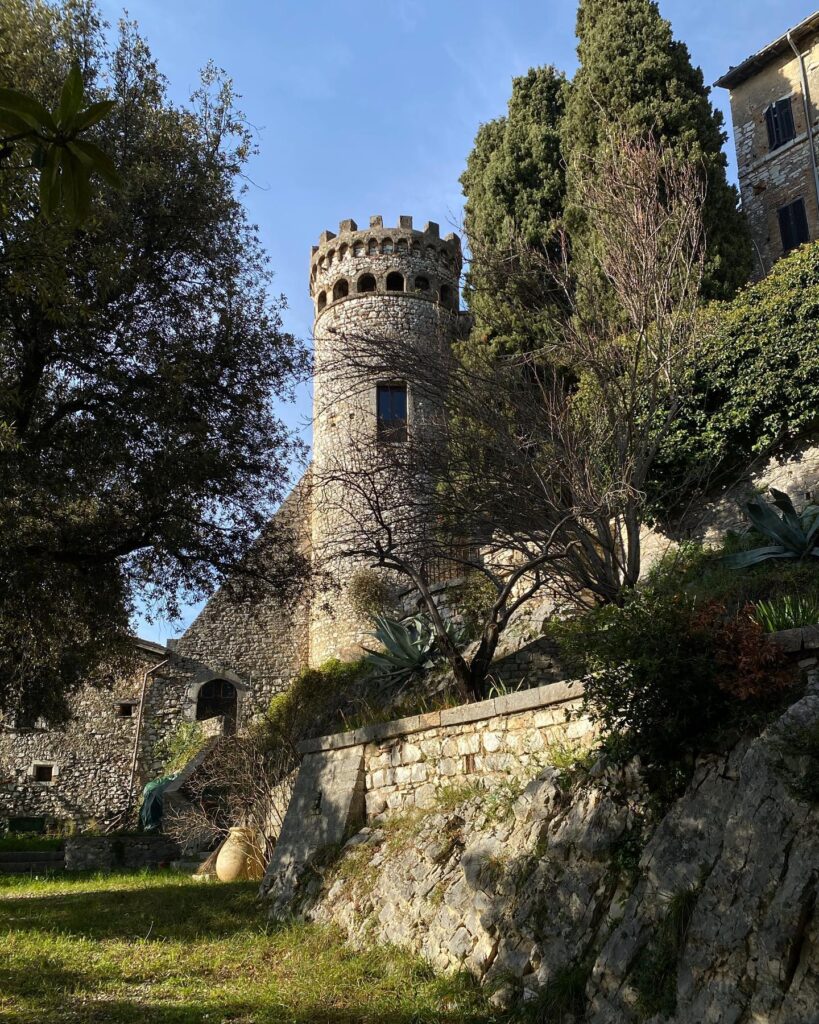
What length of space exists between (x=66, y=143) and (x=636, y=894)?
5.06m

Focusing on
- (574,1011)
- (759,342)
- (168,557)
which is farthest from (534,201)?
(574,1011)

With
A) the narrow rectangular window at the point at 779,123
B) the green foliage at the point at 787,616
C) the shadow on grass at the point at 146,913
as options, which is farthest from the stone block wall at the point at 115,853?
the narrow rectangular window at the point at 779,123

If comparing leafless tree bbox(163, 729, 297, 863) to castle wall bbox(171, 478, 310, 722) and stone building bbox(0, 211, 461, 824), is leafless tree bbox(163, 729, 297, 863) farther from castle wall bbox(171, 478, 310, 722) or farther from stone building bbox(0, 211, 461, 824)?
castle wall bbox(171, 478, 310, 722)

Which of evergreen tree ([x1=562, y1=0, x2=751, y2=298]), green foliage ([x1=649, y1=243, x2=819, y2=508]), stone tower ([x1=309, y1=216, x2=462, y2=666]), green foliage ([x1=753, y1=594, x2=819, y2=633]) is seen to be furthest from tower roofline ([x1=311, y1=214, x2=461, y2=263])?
green foliage ([x1=753, y1=594, x2=819, y2=633])

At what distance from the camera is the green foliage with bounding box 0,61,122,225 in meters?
2.09

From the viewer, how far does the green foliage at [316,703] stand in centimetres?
1689

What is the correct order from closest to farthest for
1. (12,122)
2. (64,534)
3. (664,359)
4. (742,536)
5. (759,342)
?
(12,122) < (64,534) < (664,359) < (742,536) < (759,342)

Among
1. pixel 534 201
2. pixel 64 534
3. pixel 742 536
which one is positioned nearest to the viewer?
pixel 64 534

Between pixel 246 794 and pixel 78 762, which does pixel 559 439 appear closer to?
pixel 246 794

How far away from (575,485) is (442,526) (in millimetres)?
1861

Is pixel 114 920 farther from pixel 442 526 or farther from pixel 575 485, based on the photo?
pixel 575 485

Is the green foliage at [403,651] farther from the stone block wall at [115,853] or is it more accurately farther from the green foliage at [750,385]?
the stone block wall at [115,853]

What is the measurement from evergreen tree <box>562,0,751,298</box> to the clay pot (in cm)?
1221

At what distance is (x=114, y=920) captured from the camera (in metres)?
9.28
